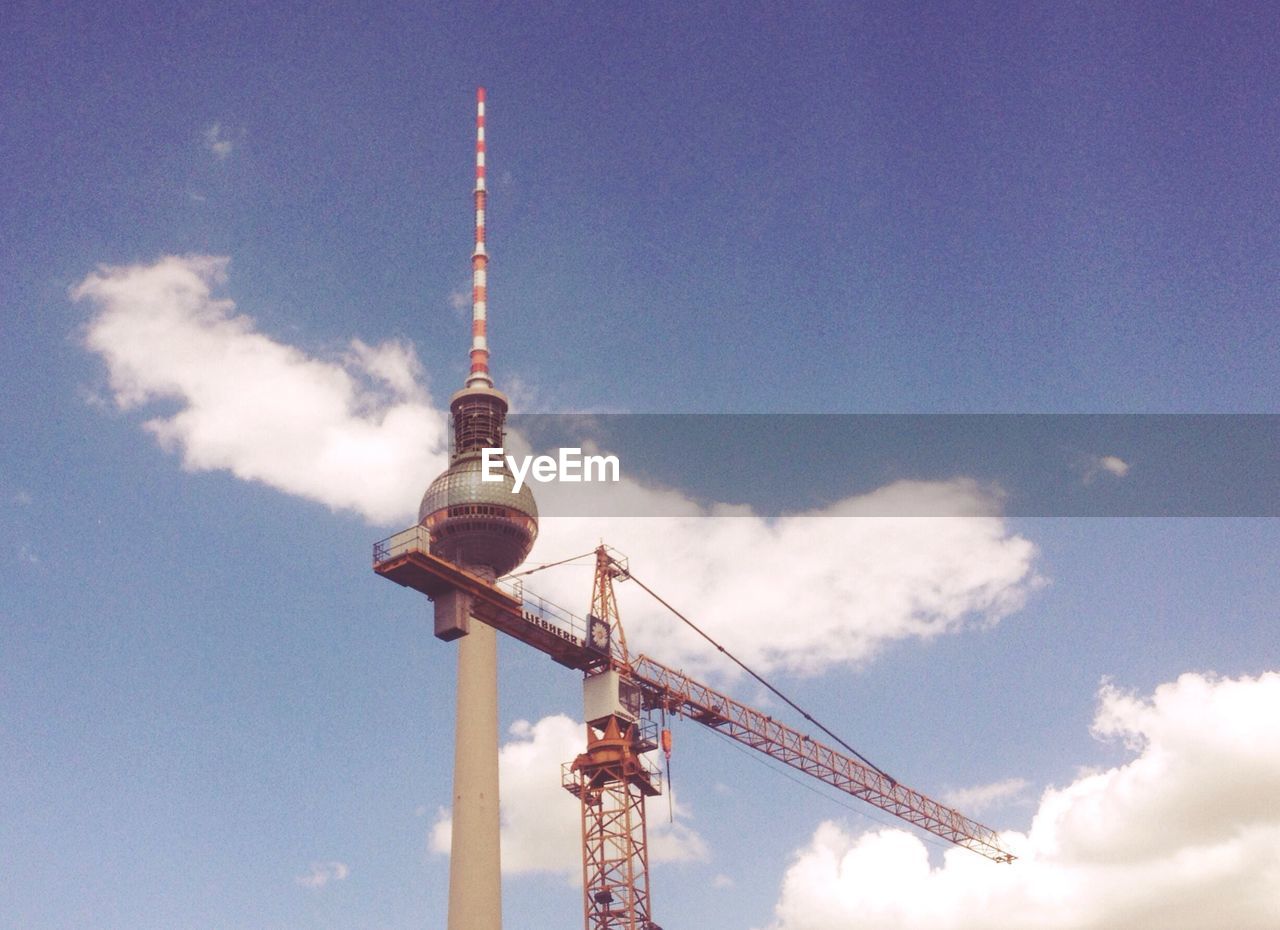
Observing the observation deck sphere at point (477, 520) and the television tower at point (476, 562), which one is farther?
the observation deck sphere at point (477, 520)

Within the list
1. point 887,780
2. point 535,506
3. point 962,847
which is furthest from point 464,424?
point 962,847

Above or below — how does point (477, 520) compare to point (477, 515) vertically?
below

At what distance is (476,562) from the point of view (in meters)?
98.3

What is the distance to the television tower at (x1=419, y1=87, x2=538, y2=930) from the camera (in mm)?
82188

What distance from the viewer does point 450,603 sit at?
262 feet

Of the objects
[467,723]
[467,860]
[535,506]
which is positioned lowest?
[467,860]

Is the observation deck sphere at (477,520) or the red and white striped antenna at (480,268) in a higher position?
the red and white striped antenna at (480,268)

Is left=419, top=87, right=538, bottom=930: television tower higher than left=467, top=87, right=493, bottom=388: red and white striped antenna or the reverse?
the reverse

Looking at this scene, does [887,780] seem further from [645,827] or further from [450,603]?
[450,603]

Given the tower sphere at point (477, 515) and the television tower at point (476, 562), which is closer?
the television tower at point (476, 562)

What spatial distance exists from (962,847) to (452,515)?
5886 cm

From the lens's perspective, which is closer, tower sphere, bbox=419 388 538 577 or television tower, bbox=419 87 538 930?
television tower, bbox=419 87 538 930

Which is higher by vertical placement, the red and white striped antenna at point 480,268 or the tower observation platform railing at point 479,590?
the red and white striped antenna at point 480,268

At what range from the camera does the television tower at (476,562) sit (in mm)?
82188
